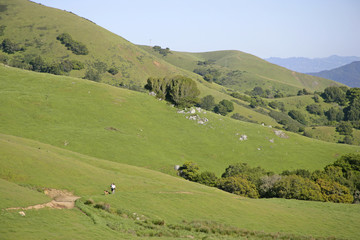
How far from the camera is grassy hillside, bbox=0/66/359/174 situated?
83.8 metres

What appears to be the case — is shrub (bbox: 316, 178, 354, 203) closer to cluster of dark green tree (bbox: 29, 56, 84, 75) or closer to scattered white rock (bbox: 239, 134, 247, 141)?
scattered white rock (bbox: 239, 134, 247, 141)

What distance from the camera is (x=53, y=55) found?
632 feet

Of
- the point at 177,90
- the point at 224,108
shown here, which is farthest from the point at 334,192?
the point at 224,108

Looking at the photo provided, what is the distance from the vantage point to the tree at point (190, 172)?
77.1 m

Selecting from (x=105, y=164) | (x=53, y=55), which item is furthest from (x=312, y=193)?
(x=53, y=55)

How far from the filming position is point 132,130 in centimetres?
9862

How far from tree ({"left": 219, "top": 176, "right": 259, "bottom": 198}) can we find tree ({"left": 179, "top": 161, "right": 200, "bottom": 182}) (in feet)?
32.1

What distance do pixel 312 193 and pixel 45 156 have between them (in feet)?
147

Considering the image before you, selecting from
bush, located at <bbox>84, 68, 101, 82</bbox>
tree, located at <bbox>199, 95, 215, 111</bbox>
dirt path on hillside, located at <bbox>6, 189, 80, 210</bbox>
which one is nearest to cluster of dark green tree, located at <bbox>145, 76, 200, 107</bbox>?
bush, located at <bbox>84, 68, 101, 82</bbox>

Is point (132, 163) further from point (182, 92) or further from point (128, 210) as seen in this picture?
point (182, 92)

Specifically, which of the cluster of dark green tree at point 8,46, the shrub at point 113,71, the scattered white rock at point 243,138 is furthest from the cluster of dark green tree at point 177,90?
the cluster of dark green tree at point 8,46

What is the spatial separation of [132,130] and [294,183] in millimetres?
Answer: 50141

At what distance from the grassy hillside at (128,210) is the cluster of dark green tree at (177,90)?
67356 millimetres

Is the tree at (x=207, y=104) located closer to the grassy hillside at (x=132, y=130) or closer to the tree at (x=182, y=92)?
the tree at (x=182, y=92)
